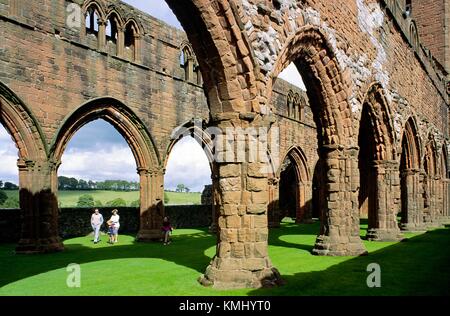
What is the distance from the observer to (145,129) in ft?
45.8

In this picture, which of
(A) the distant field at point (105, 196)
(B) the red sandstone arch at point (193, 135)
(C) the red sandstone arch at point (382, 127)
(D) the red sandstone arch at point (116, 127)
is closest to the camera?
(D) the red sandstone arch at point (116, 127)

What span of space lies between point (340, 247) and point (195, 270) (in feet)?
11.3

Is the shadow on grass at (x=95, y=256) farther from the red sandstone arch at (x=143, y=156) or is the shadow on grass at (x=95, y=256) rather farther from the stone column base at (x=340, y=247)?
the stone column base at (x=340, y=247)

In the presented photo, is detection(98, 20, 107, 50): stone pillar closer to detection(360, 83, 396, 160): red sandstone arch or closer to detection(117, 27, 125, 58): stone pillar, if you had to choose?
detection(117, 27, 125, 58): stone pillar

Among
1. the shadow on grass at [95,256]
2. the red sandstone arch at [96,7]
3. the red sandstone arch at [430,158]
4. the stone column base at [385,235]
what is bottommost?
the shadow on grass at [95,256]

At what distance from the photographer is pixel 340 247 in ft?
31.1

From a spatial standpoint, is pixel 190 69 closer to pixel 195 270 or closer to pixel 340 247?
pixel 340 247

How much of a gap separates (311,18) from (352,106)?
269cm

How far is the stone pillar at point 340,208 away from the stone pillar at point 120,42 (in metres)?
6.87

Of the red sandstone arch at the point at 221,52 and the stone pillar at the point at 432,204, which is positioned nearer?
the red sandstone arch at the point at 221,52

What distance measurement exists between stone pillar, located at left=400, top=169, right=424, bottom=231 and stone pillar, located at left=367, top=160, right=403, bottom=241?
317cm

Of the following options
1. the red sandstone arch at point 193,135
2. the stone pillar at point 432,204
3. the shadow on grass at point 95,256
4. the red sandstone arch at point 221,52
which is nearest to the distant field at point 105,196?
the red sandstone arch at point 193,135

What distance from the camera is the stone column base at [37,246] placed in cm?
1048

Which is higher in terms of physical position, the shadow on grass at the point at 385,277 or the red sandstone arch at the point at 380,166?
the red sandstone arch at the point at 380,166
